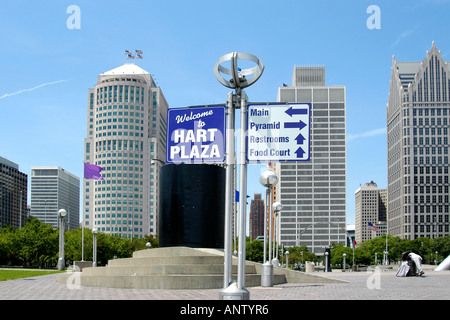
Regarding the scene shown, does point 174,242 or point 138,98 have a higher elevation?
point 138,98

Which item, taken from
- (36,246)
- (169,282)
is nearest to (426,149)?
(36,246)

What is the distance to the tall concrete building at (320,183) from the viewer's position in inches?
7480

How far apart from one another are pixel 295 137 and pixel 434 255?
468 feet

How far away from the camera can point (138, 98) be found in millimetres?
167500

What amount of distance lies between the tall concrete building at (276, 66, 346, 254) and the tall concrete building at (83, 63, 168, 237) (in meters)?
52.4

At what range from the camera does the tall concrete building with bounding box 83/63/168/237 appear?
16300 cm

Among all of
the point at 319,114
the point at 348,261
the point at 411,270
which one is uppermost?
the point at 319,114

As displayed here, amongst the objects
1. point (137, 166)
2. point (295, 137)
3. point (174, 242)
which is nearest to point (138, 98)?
point (137, 166)

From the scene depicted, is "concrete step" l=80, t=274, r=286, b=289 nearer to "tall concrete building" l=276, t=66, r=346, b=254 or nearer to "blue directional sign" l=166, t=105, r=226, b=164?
"blue directional sign" l=166, t=105, r=226, b=164

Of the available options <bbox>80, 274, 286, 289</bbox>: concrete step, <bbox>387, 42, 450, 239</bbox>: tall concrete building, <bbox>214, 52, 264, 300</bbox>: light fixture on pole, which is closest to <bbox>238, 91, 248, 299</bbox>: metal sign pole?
<bbox>214, 52, 264, 300</bbox>: light fixture on pole

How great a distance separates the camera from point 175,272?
23.3 metres

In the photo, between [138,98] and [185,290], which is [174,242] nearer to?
[185,290]

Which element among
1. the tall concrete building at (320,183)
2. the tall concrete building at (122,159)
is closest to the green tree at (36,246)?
the tall concrete building at (122,159)

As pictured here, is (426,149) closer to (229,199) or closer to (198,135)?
(198,135)
